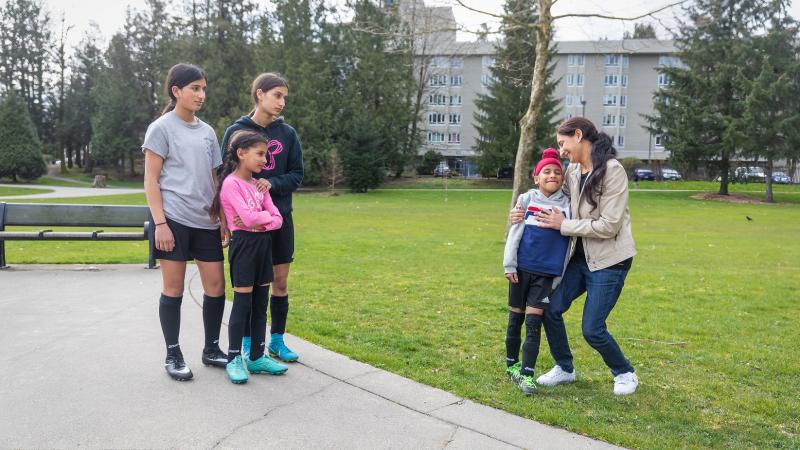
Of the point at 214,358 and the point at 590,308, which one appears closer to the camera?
the point at 590,308

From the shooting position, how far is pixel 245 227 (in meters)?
4.13

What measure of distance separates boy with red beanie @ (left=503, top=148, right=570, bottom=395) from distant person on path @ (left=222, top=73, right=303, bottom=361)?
161 cm

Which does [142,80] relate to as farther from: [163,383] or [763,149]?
[163,383]

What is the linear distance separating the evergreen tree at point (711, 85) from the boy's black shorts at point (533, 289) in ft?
126

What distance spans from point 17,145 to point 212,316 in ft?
172

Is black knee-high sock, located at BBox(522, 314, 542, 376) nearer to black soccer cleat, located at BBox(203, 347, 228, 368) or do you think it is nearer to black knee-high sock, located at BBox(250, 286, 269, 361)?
black knee-high sock, located at BBox(250, 286, 269, 361)

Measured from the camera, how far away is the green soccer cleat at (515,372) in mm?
4273

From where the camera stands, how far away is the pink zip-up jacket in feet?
13.4

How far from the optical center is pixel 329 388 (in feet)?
13.5

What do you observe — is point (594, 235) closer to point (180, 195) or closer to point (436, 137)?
point (180, 195)

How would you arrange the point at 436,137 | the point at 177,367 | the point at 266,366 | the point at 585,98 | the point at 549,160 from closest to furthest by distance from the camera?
1. the point at 549,160
2. the point at 177,367
3. the point at 266,366
4. the point at 585,98
5. the point at 436,137

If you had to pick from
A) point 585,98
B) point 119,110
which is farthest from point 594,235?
point 585,98

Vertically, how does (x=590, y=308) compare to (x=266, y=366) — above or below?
above

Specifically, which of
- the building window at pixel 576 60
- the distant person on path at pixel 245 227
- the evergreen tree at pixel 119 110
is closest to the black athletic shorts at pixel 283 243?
the distant person on path at pixel 245 227
